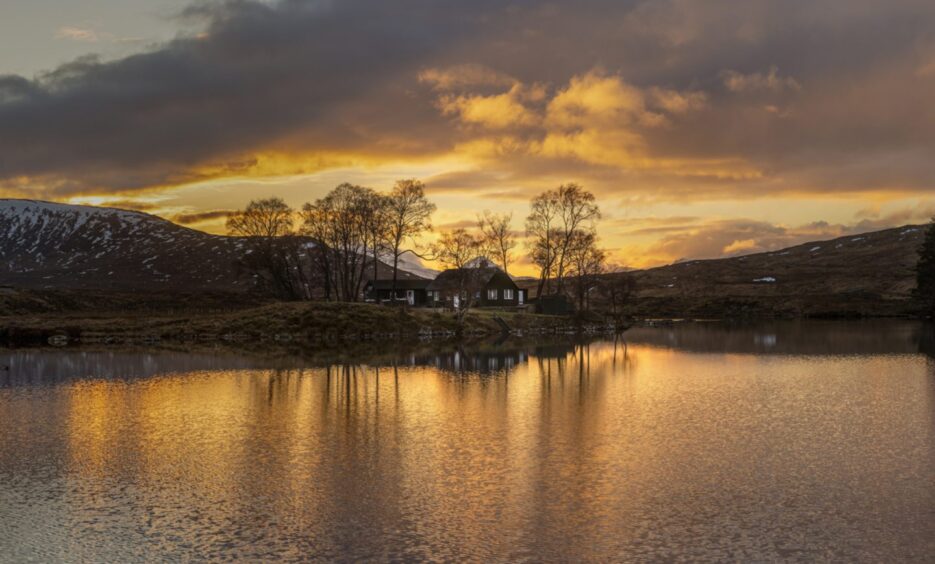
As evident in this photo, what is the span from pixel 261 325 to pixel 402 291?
5021cm

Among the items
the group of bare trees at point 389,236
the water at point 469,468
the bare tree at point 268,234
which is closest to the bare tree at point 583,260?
the group of bare trees at point 389,236

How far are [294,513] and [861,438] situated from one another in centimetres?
2157

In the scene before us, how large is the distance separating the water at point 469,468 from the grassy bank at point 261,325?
39.3m

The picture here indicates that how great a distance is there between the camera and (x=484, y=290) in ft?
412

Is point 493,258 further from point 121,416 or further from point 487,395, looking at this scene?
point 121,416

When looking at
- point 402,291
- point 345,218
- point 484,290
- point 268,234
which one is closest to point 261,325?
point 345,218

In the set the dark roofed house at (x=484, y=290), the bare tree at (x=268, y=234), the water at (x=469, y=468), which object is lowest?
the water at (x=469, y=468)

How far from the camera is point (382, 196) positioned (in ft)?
369

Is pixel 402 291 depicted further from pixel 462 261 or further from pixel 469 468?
pixel 469 468

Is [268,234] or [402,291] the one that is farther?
[402,291]

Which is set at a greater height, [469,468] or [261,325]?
[261,325]

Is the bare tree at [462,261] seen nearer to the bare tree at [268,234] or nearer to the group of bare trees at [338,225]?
the group of bare trees at [338,225]

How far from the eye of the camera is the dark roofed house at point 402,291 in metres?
138

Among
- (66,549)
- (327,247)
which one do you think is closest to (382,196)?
(327,247)
